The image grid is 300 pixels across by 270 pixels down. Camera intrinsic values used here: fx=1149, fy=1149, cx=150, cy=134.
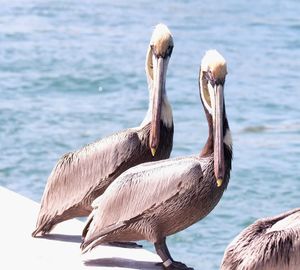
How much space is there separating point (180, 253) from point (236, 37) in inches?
343

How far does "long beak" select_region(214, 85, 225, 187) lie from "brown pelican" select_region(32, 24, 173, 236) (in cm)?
34

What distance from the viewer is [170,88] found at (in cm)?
1326

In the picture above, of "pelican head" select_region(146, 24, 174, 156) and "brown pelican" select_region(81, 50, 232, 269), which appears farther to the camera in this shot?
"pelican head" select_region(146, 24, 174, 156)

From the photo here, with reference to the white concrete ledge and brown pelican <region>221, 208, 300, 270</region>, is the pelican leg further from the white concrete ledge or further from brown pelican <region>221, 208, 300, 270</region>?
brown pelican <region>221, 208, 300, 270</region>

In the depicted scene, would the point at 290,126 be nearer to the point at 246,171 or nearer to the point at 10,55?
the point at 246,171

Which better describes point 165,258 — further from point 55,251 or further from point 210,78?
point 210,78

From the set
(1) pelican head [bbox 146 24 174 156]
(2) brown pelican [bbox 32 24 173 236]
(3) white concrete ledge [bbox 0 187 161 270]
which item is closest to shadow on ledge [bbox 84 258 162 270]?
(3) white concrete ledge [bbox 0 187 161 270]

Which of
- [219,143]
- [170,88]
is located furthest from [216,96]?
[170,88]

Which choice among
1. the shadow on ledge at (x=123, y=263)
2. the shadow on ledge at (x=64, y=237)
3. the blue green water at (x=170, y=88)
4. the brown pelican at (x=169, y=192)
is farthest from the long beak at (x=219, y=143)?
the blue green water at (x=170, y=88)

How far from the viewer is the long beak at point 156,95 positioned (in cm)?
480

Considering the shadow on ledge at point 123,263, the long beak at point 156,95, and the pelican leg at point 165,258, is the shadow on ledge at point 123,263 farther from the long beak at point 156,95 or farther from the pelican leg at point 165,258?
the long beak at point 156,95

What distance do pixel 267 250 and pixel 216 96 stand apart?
72 cm

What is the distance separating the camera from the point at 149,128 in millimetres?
4938

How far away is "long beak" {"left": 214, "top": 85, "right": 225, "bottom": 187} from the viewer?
4.48 meters
